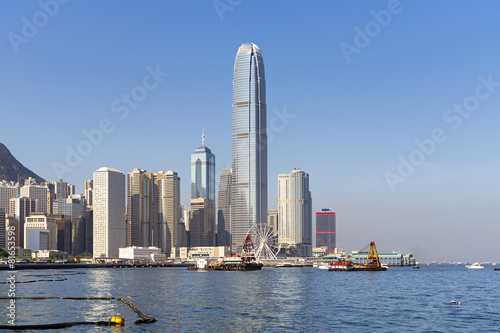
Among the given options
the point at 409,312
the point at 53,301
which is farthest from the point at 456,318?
the point at 53,301

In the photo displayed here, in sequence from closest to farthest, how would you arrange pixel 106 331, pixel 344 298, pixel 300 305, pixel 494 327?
pixel 106 331
pixel 494 327
pixel 300 305
pixel 344 298

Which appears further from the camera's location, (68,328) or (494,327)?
(494,327)

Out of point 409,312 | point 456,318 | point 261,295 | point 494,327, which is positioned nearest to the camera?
point 494,327

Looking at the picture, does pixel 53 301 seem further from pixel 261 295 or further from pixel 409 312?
pixel 409 312

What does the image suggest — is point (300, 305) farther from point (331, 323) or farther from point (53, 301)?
point (53, 301)

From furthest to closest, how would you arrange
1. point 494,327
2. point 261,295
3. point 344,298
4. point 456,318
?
1. point 261,295
2. point 344,298
3. point 456,318
4. point 494,327

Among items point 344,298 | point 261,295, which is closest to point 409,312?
point 344,298

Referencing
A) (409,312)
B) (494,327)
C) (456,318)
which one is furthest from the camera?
(409,312)

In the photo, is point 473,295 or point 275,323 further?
point 473,295

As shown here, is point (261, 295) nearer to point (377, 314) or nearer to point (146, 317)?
point (377, 314)
